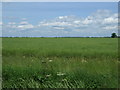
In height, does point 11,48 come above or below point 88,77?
above

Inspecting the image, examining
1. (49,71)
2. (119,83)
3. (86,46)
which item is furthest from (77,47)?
(119,83)

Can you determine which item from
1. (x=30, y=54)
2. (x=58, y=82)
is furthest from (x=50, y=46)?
(x=58, y=82)

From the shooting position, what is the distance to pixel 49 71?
16.7 ft

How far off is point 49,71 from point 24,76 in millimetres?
529

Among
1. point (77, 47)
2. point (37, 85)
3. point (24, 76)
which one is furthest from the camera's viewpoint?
point (77, 47)

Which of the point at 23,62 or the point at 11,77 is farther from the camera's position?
the point at 23,62

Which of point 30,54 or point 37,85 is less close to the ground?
point 30,54

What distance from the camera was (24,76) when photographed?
4.96m

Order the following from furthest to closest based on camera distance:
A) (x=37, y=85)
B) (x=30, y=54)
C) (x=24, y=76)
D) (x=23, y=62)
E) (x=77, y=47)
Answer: (x=77, y=47) < (x=30, y=54) < (x=23, y=62) < (x=24, y=76) < (x=37, y=85)

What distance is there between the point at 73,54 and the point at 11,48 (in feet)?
5.84

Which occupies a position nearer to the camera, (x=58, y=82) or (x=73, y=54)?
(x=58, y=82)

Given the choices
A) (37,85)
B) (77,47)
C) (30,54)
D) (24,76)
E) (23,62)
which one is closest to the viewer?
(37,85)

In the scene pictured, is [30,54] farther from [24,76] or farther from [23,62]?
[24,76]

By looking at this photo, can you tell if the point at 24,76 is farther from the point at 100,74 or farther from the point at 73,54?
the point at 73,54
